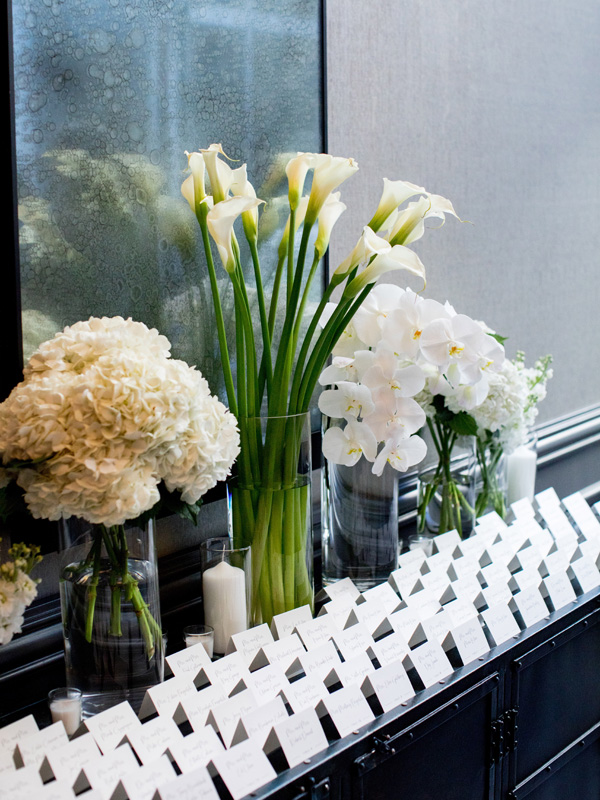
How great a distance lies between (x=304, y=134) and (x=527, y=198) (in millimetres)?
716

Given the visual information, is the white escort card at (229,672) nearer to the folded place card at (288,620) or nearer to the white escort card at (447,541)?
the folded place card at (288,620)

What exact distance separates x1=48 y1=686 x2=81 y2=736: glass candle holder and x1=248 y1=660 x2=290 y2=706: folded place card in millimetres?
168

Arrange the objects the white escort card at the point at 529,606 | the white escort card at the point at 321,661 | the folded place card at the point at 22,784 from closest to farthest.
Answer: the folded place card at the point at 22,784
the white escort card at the point at 321,661
the white escort card at the point at 529,606

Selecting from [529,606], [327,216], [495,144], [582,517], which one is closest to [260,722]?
[529,606]

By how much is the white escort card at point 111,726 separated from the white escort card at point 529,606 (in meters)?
0.56

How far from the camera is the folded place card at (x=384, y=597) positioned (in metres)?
1.03

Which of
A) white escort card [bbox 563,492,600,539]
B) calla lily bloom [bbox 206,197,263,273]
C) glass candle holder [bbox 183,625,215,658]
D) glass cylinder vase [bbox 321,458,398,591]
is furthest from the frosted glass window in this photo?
white escort card [bbox 563,492,600,539]

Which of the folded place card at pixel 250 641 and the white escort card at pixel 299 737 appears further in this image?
the folded place card at pixel 250 641

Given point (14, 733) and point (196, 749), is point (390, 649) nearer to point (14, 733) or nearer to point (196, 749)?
point (196, 749)

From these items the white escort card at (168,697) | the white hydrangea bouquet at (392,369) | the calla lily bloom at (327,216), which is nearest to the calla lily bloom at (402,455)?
the white hydrangea bouquet at (392,369)

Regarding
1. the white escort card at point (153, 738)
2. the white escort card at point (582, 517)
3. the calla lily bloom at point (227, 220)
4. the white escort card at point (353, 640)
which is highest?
the calla lily bloom at point (227, 220)

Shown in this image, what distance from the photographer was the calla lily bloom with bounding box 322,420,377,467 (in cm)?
101

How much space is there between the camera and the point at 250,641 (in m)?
0.90

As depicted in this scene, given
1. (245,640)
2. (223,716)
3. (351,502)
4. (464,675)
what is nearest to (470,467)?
(351,502)
